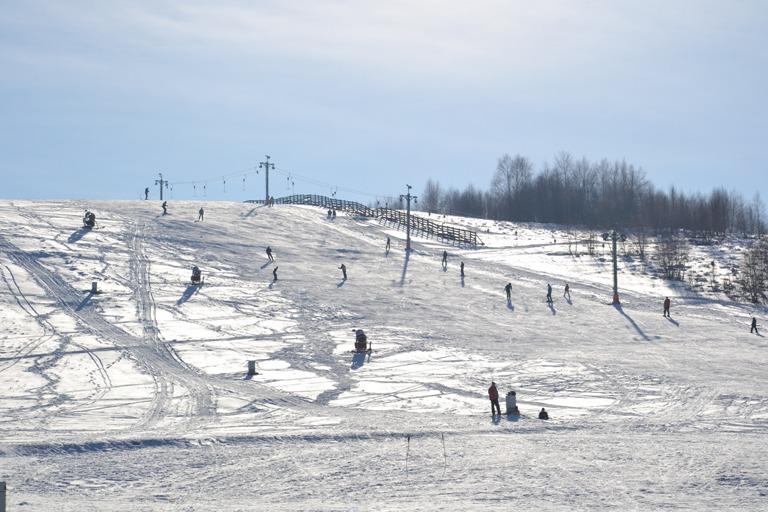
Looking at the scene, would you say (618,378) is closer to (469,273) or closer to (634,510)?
(634,510)

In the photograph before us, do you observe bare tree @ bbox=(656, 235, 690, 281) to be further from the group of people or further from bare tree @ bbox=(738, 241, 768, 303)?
the group of people

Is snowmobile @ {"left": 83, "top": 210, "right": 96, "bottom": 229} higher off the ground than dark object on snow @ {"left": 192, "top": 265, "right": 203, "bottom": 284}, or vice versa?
snowmobile @ {"left": 83, "top": 210, "right": 96, "bottom": 229}

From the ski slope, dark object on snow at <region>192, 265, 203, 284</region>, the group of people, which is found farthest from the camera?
dark object on snow at <region>192, 265, 203, 284</region>

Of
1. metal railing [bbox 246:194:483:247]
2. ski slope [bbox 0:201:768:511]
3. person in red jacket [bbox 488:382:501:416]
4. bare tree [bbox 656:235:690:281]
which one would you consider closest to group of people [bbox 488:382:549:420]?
person in red jacket [bbox 488:382:501:416]

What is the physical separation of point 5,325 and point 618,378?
2251 centimetres

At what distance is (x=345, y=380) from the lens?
26.8 m

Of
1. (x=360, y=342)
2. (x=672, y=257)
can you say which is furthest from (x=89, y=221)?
(x=672, y=257)

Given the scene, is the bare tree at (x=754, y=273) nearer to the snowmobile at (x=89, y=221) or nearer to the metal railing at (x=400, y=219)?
the metal railing at (x=400, y=219)

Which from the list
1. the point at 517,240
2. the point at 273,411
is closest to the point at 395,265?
the point at 517,240

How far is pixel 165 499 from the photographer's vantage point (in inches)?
539

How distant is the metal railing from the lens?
7150 cm

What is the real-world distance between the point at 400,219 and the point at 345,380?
5120 cm

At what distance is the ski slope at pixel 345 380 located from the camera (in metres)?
14.6

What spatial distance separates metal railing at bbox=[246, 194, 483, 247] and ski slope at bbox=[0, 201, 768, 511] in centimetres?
1170
